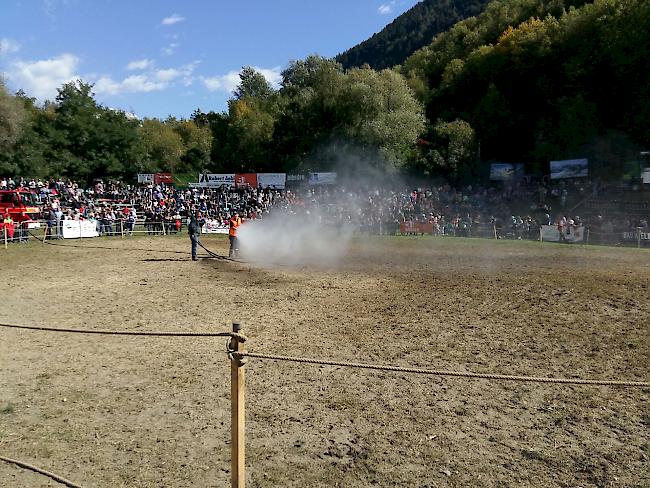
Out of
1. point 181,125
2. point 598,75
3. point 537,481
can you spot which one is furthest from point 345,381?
point 181,125

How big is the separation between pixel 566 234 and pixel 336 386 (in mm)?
28042

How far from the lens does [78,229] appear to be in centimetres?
3108

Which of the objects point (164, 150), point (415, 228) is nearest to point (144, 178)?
point (415, 228)

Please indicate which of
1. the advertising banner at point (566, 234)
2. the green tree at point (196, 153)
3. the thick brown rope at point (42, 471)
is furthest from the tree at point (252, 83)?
the thick brown rope at point (42, 471)

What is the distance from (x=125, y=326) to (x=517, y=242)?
24.7 metres

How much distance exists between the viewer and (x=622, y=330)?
11.0 m

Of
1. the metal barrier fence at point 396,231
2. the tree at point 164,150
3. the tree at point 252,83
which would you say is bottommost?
the metal barrier fence at point 396,231

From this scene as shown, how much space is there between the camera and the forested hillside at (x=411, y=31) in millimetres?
122500

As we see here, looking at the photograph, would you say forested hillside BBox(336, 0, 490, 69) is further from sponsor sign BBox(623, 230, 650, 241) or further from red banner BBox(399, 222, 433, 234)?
sponsor sign BBox(623, 230, 650, 241)

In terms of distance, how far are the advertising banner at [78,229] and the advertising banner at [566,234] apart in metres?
27.5

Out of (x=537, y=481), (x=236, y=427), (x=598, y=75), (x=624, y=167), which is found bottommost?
(x=537, y=481)

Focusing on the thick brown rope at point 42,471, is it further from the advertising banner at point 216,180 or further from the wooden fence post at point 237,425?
the advertising banner at point 216,180

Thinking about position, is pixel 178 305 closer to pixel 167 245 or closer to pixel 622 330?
pixel 622 330

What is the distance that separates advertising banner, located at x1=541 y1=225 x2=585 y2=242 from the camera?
104 feet
